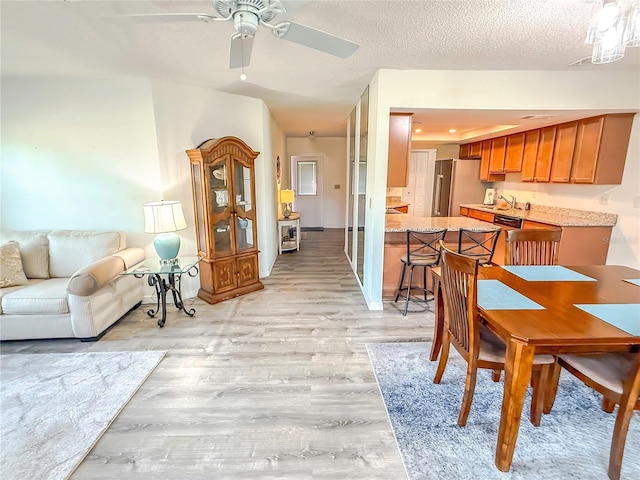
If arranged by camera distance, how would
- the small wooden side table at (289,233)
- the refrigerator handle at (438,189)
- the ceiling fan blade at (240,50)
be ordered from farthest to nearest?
the refrigerator handle at (438,189) → the small wooden side table at (289,233) → the ceiling fan blade at (240,50)

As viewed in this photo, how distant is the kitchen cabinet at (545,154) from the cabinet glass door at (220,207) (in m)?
4.21

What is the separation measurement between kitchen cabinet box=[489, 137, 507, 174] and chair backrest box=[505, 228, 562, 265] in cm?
316

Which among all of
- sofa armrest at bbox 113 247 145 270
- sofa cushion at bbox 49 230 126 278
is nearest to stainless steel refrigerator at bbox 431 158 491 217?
sofa armrest at bbox 113 247 145 270

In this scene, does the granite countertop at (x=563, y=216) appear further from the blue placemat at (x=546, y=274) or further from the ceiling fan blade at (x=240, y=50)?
the ceiling fan blade at (x=240, y=50)

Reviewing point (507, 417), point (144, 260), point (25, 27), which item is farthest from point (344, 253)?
point (25, 27)

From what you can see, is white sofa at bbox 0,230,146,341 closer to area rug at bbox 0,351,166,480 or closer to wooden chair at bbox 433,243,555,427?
area rug at bbox 0,351,166,480

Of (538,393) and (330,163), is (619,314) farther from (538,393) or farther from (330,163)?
(330,163)

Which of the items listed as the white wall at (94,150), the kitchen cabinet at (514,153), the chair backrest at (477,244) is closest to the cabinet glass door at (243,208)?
the white wall at (94,150)

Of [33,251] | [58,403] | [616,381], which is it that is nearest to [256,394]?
[58,403]

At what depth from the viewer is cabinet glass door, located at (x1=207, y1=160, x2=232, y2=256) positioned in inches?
135

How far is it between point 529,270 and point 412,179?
5.18m

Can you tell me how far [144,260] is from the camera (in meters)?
3.35

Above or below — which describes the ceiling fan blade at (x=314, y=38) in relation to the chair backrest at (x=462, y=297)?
above

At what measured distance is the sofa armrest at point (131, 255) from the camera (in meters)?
3.10
